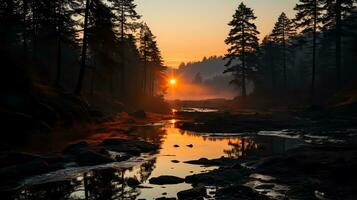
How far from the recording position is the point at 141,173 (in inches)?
616

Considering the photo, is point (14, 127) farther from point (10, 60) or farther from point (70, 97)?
point (70, 97)

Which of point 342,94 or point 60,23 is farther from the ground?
point 60,23

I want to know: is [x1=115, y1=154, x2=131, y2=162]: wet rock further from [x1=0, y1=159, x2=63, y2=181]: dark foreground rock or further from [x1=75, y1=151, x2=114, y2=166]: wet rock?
[x1=0, y1=159, x2=63, y2=181]: dark foreground rock

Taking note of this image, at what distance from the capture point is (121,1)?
6178 centimetres

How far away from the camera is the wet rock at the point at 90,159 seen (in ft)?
56.2

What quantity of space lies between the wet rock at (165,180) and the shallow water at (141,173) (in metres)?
0.28

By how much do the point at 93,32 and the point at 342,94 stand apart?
2714cm

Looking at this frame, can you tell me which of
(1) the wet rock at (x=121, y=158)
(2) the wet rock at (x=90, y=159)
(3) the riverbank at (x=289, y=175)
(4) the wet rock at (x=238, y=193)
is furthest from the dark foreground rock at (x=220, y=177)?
(1) the wet rock at (x=121, y=158)

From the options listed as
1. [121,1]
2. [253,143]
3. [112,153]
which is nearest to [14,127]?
[112,153]

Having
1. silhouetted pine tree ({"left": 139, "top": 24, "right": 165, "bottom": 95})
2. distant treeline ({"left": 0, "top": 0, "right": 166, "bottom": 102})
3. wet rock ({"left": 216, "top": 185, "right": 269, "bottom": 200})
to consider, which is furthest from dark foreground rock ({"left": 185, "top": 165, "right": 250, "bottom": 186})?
silhouetted pine tree ({"left": 139, "top": 24, "right": 165, "bottom": 95})

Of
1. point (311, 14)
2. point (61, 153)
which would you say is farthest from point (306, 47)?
point (61, 153)

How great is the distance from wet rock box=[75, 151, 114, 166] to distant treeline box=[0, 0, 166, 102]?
1156 cm

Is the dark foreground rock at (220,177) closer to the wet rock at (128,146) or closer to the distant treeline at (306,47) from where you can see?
the wet rock at (128,146)

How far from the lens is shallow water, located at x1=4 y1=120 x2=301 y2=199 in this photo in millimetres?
12398
